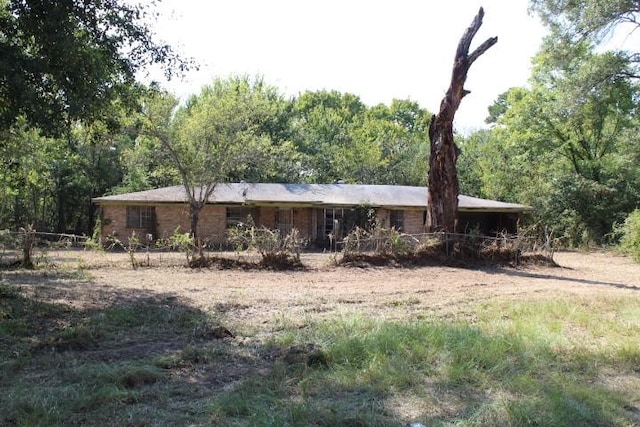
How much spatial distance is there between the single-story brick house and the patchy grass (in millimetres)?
16635

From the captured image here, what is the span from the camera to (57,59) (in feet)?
26.6

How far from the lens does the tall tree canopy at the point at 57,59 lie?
7875 mm

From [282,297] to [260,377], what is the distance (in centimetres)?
519

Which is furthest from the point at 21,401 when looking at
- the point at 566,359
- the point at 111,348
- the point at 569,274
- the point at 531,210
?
the point at 531,210

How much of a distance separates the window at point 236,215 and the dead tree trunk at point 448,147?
35.3 feet

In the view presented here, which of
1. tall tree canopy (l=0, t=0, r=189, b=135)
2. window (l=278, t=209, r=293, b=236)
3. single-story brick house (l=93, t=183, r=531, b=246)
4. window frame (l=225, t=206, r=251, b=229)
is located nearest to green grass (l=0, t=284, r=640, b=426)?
tall tree canopy (l=0, t=0, r=189, b=135)

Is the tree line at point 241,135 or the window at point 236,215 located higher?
the tree line at point 241,135

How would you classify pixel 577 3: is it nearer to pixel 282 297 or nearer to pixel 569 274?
pixel 569 274

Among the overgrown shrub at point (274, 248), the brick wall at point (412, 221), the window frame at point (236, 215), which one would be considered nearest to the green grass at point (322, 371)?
the overgrown shrub at point (274, 248)

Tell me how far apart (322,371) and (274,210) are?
22.1 meters

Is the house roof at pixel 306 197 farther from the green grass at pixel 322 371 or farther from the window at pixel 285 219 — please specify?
the green grass at pixel 322 371

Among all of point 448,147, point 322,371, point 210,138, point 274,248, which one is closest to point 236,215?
point 210,138

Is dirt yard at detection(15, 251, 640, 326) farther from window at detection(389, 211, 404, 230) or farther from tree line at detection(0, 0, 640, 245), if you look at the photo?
window at detection(389, 211, 404, 230)

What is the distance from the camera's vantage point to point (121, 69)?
980cm
